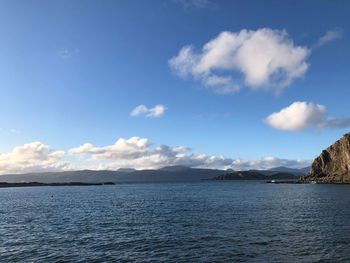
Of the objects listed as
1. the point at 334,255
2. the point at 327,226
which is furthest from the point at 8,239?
the point at 327,226

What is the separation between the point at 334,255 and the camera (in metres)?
27.0

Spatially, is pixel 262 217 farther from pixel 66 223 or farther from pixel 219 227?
pixel 66 223

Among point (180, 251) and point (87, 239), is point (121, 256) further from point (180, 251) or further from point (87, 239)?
point (87, 239)

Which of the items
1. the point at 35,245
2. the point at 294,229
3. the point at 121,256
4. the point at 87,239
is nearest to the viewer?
the point at 121,256

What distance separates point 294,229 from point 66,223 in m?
43.2

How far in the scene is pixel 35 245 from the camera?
32.8 metres

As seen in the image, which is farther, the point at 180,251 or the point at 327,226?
the point at 327,226

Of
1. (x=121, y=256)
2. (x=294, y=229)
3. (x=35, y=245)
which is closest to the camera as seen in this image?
(x=121, y=256)

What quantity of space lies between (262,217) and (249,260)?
2753cm

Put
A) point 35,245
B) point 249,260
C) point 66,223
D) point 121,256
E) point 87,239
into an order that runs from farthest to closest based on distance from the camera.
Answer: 1. point 66,223
2. point 87,239
3. point 35,245
4. point 121,256
5. point 249,260

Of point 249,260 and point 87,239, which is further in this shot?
point 87,239

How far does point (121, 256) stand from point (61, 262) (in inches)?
257

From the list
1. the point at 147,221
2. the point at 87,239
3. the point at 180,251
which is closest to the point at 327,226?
the point at 180,251

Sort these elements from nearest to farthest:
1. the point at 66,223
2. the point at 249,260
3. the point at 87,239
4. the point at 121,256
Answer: the point at 249,260
the point at 121,256
the point at 87,239
the point at 66,223
